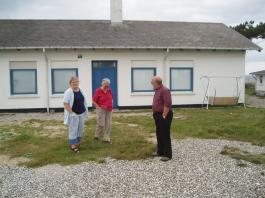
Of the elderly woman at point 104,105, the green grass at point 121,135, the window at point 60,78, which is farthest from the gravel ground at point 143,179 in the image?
the window at point 60,78

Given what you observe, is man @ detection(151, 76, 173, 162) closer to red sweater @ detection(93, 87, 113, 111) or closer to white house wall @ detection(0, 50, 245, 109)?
red sweater @ detection(93, 87, 113, 111)

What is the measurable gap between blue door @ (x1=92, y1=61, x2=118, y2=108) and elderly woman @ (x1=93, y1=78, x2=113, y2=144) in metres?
8.31

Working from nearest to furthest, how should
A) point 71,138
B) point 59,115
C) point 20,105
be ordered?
point 71,138
point 59,115
point 20,105

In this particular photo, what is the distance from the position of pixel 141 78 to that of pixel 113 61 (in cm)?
168

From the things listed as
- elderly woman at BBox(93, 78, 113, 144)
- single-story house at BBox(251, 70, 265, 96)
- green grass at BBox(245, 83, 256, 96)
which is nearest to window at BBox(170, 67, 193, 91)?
elderly woman at BBox(93, 78, 113, 144)

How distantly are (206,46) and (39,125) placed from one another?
31.4ft

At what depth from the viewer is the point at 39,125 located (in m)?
13.8

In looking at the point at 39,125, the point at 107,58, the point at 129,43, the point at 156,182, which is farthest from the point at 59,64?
the point at 156,182

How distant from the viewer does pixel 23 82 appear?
18.2 meters

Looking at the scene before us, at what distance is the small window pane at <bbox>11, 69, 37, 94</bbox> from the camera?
18.2 metres

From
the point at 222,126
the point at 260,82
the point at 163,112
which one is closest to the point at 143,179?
the point at 163,112

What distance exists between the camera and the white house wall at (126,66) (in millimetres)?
18031

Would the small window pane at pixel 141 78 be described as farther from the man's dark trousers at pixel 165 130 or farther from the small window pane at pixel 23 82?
the man's dark trousers at pixel 165 130

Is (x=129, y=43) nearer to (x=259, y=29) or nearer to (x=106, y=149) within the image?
(x=106, y=149)
